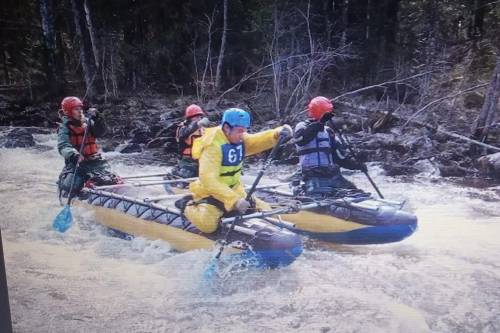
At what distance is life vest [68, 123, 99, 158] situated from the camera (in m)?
1.91

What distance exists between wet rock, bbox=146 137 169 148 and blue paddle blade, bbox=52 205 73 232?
1.41 ft

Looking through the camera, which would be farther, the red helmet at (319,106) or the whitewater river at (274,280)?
the red helmet at (319,106)

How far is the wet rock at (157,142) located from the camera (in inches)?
80.8

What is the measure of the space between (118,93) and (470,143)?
1.35 metres

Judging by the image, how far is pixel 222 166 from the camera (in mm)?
1979

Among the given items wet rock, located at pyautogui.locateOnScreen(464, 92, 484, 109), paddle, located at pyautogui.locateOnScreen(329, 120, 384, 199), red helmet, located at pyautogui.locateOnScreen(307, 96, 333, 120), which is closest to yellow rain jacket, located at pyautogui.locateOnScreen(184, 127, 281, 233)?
red helmet, located at pyautogui.locateOnScreen(307, 96, 333, 120)

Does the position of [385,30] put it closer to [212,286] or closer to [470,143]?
[470,143]

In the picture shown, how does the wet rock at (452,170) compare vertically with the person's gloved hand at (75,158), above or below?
below

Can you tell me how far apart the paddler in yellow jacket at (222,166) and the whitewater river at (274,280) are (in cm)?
21

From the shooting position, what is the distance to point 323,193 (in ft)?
7.21

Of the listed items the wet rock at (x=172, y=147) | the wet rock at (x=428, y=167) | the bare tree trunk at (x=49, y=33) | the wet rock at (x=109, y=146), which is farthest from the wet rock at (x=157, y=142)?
the wet rock at (x=428, y=167)

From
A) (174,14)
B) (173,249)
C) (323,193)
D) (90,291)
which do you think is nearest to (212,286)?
(173,249)

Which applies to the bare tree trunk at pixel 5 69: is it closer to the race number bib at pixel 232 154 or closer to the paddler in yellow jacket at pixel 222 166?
the paddler in yellow jacket at pixel 222 166

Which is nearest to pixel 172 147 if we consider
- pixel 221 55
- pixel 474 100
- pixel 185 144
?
pixel 185 144
